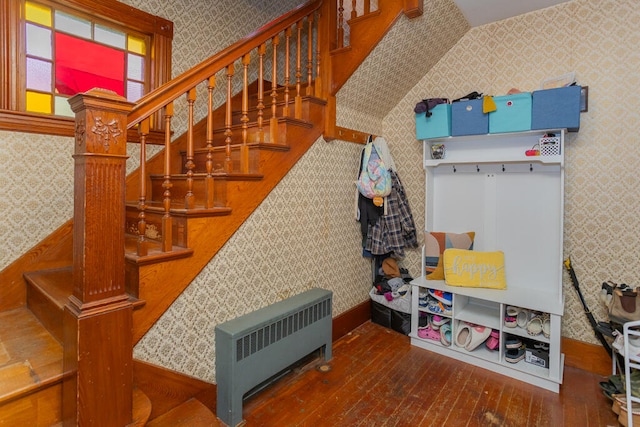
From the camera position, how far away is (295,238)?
2.50m

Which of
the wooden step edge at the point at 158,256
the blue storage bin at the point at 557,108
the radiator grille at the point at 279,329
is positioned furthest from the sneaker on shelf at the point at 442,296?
the wooden step edge at the point at 158,256

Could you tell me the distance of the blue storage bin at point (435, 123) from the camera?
2.76m

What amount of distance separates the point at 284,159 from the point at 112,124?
3.72 feet

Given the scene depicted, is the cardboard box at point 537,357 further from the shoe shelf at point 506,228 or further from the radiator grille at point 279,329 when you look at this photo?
the radiator grille at point 279,329

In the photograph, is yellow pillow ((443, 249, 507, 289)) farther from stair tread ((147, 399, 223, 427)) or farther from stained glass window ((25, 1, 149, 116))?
stained glass window ((25, 1, 149, 116))

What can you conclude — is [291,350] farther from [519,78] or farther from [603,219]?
[519,78]

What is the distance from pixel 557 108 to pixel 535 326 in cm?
149

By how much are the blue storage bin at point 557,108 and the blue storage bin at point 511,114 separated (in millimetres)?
44

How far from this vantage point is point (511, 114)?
8.13 ft

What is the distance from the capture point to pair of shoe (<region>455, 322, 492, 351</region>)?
252cm

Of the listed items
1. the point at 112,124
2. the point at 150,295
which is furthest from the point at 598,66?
the point at 150,295

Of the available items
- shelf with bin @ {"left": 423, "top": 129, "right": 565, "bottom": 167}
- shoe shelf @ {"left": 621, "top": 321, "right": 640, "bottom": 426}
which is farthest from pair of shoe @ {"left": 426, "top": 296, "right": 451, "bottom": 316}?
shelf with bin @ {"left": 423, "top": 129, "right": 565, "bottom": 167}

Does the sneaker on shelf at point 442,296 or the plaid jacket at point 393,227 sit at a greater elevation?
the plaid jacket at point 393,227

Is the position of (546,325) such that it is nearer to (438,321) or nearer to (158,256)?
(438,321)
